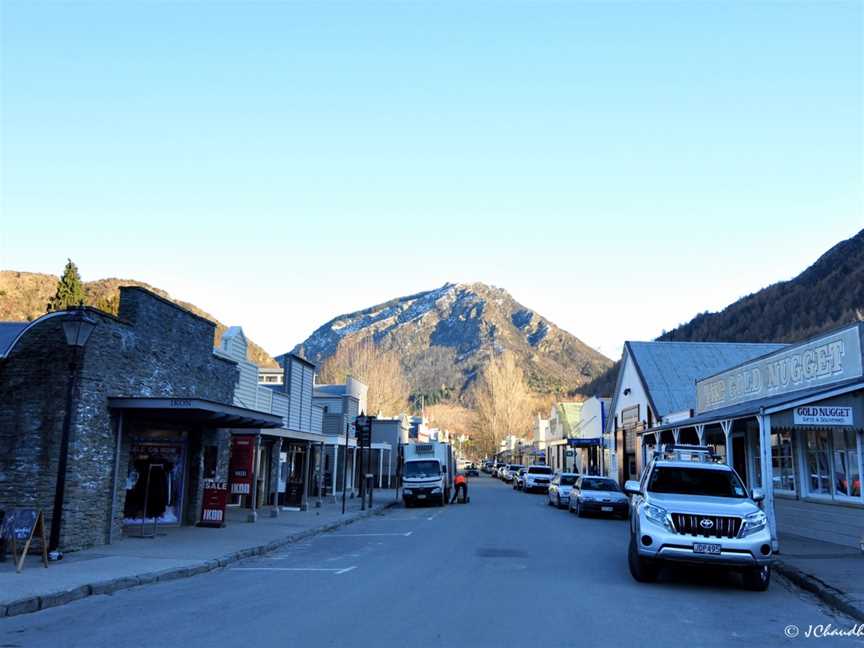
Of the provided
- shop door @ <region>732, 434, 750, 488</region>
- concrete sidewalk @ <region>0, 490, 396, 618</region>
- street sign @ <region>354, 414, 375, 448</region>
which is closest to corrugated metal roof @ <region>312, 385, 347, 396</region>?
street sign @ <region>354, 414, 375, 448</region>

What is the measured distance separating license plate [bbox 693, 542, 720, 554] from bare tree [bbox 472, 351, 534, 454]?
87.6 meters

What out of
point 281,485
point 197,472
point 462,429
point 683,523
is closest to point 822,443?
point 683,523

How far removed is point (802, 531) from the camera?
1950cm

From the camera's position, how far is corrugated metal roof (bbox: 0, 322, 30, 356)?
1569 cm

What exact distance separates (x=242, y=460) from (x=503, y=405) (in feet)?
254

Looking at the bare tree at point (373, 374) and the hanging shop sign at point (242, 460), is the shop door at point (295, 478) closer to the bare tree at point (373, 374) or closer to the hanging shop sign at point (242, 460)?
the hanging shop sign at point (242, 460)

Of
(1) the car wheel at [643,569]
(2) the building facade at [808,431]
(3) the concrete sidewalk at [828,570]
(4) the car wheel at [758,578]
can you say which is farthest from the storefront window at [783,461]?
(1) the car wheel at [643,569]

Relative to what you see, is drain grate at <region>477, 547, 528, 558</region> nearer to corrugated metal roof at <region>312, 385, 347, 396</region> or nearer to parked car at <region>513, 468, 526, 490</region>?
corrugated metal roof at <region>312, 385, 347, 396</region>

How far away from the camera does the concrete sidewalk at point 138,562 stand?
1072 cm

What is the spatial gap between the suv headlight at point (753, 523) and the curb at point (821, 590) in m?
1.31

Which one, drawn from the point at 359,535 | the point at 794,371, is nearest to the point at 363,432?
the point at 359,535

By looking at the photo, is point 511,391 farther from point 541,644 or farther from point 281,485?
point 541,644

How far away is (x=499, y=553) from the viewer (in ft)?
52.5

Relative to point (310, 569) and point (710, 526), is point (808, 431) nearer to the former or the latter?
point (710, 526)
